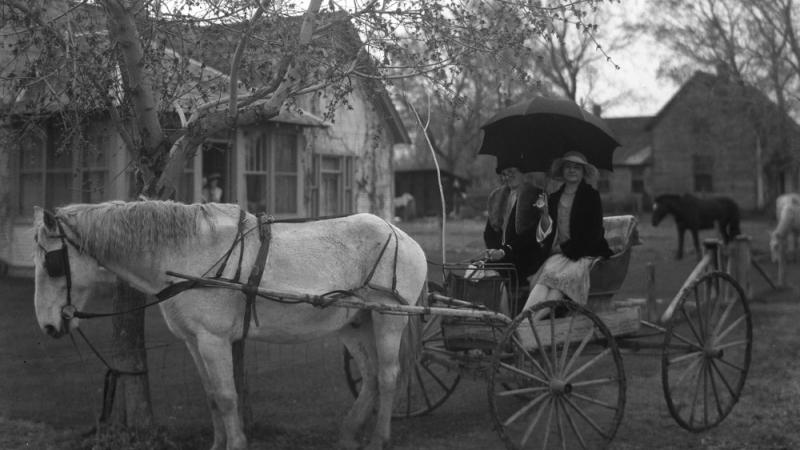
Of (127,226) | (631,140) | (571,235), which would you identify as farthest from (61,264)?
(631,140)

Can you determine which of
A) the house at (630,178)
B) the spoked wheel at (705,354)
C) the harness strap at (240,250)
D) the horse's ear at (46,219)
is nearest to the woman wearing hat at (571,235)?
the spoked wheel at (705,354)

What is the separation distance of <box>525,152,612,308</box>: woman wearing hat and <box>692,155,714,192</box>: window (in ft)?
130

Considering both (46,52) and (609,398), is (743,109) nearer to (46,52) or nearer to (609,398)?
(609,398)

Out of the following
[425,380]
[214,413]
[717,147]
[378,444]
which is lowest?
[425,380]

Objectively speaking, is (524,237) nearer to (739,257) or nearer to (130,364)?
(130,364)

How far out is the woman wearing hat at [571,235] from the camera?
6.47m

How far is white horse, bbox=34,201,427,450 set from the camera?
5.09m

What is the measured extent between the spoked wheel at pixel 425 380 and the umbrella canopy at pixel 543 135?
1653mm

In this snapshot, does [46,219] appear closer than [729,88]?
Yes

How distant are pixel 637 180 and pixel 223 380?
44.8 meters

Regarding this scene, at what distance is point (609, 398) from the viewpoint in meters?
Result: 7.88

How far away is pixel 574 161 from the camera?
679 cm

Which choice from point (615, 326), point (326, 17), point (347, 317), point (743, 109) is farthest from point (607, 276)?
point (743, 109)

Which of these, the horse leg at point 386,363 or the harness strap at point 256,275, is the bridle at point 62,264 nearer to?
the harness strap at point 256,275
